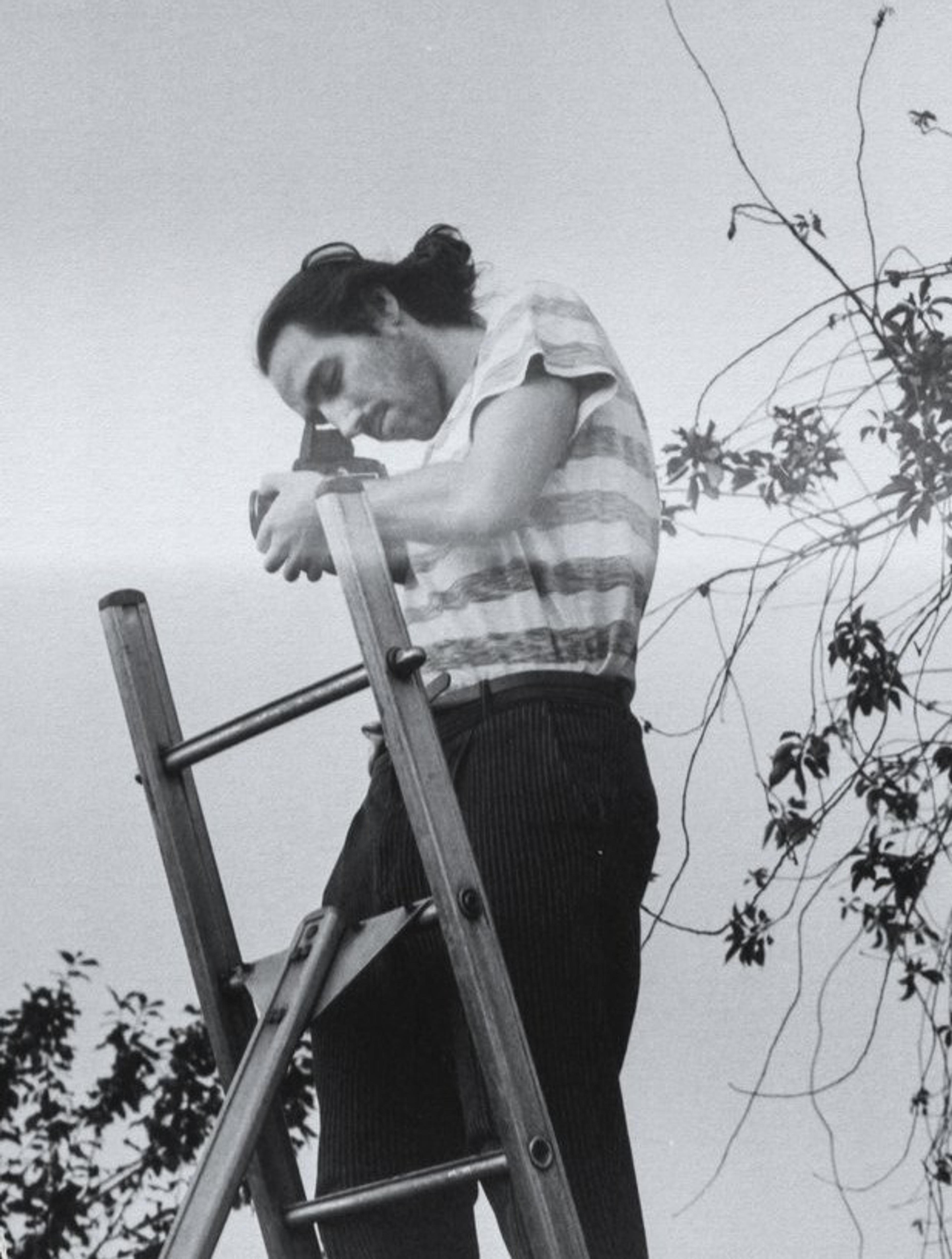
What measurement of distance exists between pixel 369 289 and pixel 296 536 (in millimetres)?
318

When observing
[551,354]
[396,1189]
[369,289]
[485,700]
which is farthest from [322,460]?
[396,1189]

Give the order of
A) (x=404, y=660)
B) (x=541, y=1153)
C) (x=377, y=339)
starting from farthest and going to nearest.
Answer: (x=377, y=339) → (x=404, y=660) → (x=541, y=1153)

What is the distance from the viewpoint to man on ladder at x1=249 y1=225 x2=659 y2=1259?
129 cm

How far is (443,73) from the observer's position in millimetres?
1944

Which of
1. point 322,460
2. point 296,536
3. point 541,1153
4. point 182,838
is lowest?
point 541,1153

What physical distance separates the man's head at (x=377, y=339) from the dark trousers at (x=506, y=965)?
383mm

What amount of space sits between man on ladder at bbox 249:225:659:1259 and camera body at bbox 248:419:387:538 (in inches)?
1.3

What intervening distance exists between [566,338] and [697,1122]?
679mm

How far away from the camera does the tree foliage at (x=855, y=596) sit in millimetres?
1753

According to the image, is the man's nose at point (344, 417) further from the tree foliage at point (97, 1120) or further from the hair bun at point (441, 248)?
the tree foliage at point (97, 1120)

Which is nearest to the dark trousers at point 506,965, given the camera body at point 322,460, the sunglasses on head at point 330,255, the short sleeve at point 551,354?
the short sleeve at point 551,354

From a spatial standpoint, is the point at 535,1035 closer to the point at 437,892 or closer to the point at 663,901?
the point at 437,892

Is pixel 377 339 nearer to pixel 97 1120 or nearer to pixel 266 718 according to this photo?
pixel 266 718

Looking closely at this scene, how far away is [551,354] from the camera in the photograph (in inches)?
60.4
